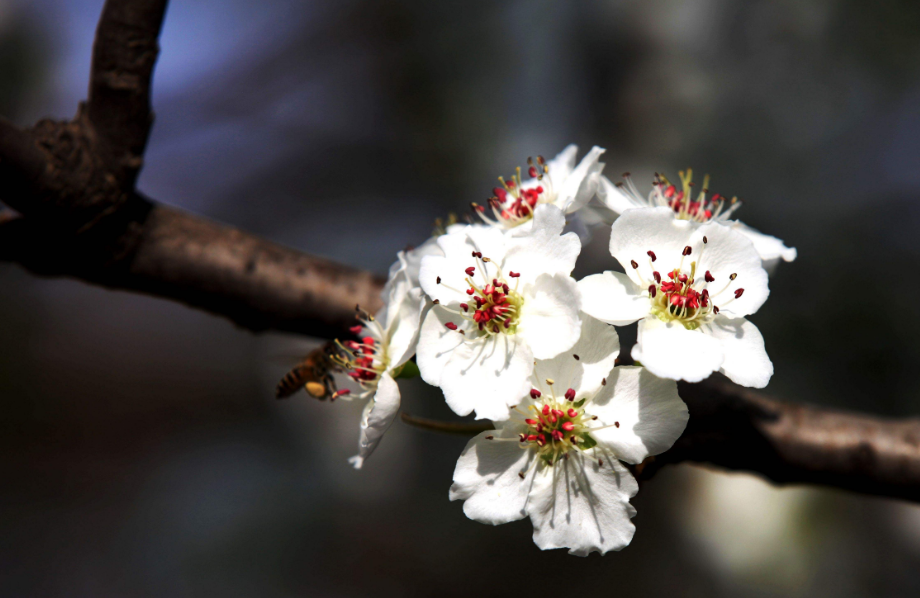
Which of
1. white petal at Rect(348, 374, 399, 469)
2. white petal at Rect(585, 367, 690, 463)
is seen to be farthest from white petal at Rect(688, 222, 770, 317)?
white petal at Rect(348, 374, 399, 469)

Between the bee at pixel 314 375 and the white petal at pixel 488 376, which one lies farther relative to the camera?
the bee at pixel 314 375

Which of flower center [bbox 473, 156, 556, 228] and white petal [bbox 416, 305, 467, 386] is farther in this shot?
flower center [bbox 473, 156, 556, 228]

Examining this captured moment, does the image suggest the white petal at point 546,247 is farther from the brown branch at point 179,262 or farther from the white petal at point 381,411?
the brown branch at point 179,262

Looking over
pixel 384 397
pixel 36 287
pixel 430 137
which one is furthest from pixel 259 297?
pixel 36 287

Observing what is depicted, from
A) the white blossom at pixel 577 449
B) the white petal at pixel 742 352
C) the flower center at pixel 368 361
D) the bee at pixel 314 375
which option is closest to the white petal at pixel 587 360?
the white blossom at pixel 577 449

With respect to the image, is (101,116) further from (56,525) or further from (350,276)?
(56,525)

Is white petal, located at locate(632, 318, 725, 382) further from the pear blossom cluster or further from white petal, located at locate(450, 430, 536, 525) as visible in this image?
white petal, located at locate(450, 430, 536, 525)
